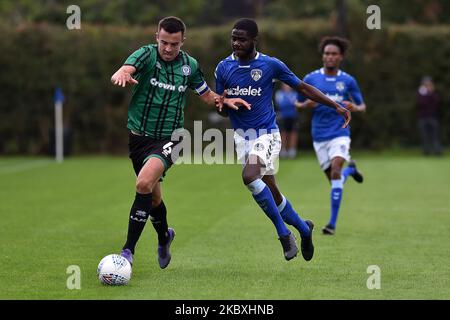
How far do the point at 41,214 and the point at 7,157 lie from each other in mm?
16212

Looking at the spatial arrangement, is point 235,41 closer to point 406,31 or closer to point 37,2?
point 406,31

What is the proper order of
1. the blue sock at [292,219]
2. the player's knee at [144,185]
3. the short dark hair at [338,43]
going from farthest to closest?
1. the short dark hair at [338,43]
2. the blue sock at [292,219]
3. the player's knee at [144,185]

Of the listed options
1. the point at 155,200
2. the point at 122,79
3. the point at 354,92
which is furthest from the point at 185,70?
the point at 354,92

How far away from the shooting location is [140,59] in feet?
29.7

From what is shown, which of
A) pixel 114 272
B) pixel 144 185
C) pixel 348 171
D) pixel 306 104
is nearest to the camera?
pixel 114 272

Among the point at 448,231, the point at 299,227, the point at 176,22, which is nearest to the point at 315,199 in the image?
the point at 448,231

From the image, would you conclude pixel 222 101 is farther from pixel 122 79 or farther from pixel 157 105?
pixel 122 79

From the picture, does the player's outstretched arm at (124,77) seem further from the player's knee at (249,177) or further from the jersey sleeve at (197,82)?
the player's knee at (249,177)

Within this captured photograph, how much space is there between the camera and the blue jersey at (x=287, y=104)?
94.2 feet

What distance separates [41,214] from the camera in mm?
14438

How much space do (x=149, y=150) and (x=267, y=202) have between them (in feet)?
3.97

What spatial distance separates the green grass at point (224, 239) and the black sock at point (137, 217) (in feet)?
1.06

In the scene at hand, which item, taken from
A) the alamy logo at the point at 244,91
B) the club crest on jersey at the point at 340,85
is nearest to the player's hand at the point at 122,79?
the alamy logo at the point at 244,91

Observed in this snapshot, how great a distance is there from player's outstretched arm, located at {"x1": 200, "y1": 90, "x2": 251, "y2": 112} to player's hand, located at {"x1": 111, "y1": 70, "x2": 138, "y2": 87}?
1.07m
